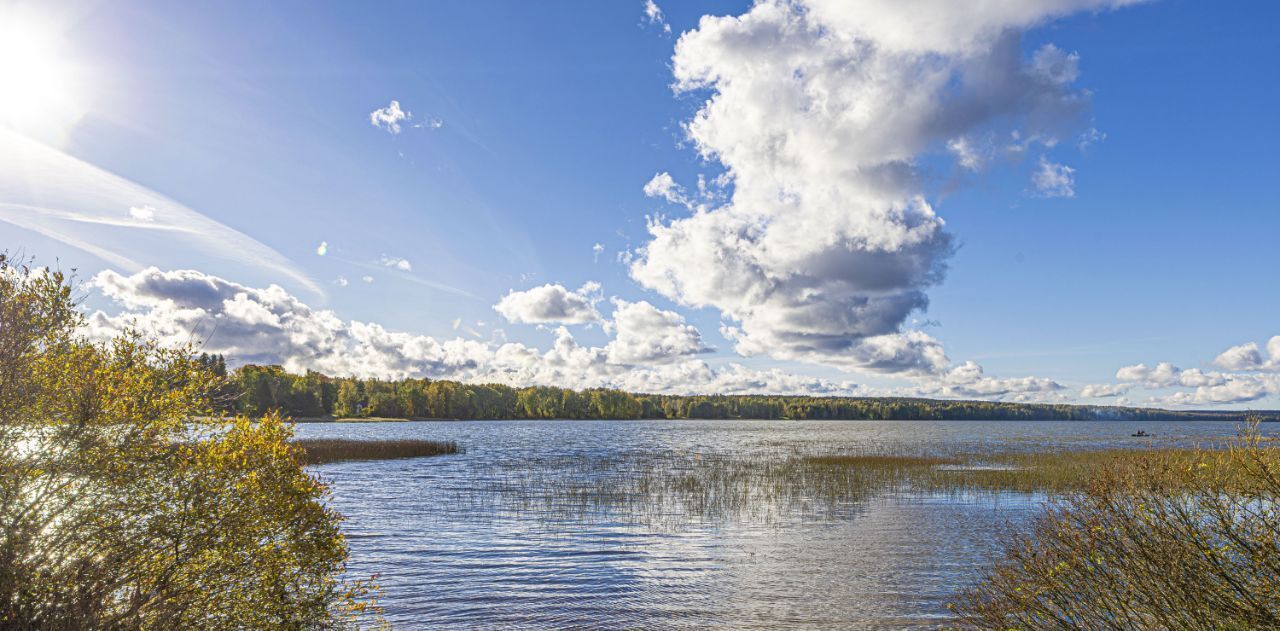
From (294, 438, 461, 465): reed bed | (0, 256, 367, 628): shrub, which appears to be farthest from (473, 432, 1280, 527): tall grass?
(0, 256, 367, 628): shrub

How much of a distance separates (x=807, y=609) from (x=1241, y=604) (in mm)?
12293

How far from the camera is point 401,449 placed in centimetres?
7525

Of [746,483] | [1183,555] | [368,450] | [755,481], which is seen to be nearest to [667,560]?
[1183,555]

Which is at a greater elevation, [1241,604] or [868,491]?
[1241,604]

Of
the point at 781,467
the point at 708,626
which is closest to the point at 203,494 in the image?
the point at 708,626

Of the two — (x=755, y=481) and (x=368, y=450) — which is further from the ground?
(x=755, y=481)

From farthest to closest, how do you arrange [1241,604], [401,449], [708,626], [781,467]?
[401,449]
[781,467]
[708,626]
[1241,604]

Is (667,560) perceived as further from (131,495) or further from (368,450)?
(368,450)

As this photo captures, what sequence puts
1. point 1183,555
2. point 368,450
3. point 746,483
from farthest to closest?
point 368,450, point 746,483, point 1183,555

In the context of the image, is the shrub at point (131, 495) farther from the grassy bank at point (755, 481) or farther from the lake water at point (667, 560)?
the grassy bank at point (755, 481)

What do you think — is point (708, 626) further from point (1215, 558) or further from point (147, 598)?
point (147, 598)

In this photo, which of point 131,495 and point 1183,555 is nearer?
point 1183,555

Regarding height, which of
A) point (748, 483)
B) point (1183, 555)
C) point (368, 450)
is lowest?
point (368, 450)

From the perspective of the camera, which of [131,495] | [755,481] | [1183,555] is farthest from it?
[755,481]
